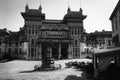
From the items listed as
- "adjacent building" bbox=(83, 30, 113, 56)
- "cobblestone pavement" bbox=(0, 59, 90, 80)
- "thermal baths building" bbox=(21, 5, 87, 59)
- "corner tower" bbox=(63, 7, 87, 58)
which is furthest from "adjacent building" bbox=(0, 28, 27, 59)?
"cobblestone pavement" bbox=(0, 59, 90, 80)

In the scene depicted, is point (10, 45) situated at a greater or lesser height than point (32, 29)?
lesser

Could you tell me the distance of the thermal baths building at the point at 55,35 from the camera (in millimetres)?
46531

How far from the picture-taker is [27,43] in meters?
46.6

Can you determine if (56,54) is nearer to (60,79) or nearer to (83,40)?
(83,40)

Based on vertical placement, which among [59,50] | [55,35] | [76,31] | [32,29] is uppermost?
[32,29]

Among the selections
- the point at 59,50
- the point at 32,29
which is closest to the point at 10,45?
the point at 32,29

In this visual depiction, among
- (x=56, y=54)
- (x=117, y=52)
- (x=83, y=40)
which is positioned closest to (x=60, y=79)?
(x=117, y=52)

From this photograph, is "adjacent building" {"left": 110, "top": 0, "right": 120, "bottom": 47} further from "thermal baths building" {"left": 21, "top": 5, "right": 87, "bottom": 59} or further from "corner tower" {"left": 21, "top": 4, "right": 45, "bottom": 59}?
"corner tower" {"left": 21, "top": 4, "right": 45, "bottom": 59}

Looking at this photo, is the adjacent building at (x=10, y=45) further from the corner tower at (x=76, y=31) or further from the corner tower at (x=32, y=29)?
the corner tower at (x=76, y=31)

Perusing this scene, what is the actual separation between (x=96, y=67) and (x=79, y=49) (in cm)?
3638

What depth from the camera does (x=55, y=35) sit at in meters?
47.6

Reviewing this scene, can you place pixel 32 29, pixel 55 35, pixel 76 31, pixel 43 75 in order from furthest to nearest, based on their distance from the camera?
pixel 76 31, pixel 55 35, pixel 32 29, pixel 43 75

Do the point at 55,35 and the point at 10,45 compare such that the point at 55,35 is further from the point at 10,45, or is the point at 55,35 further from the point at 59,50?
the point at 10,45

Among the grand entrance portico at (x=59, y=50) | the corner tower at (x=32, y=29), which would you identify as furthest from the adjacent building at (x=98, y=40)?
the corner tower at (x=32, y=29)
